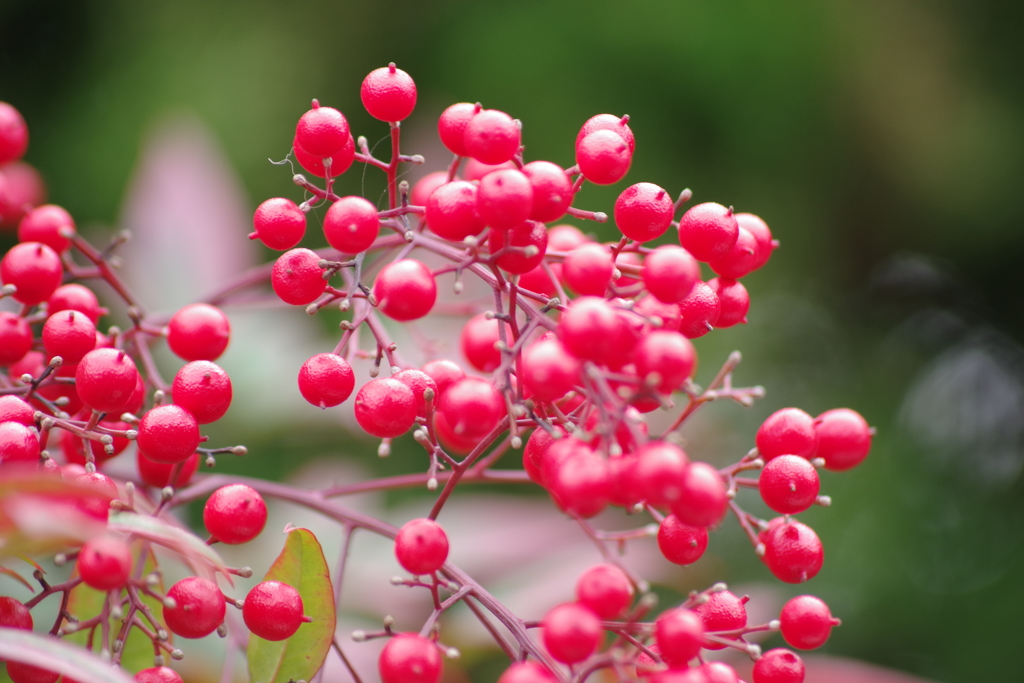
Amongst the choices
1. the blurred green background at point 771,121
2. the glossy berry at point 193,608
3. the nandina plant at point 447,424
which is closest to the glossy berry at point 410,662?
the nandina plant at point 447,424

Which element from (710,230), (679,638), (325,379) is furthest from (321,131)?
(679,638)

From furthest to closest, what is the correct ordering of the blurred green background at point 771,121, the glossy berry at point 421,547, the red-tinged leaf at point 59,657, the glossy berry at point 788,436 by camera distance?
the blurred green background at point 771,121
the glossy berry at point 788,436
the glossy berry at point 421,547
the red-tinged leaf at point 59,657

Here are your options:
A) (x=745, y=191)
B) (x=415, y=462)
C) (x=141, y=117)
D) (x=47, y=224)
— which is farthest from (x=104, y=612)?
(x=745, y=191)

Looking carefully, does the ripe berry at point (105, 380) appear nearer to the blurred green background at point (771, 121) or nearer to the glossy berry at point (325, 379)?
the glossy berry at point (325, 379)

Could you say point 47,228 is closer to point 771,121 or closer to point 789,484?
point 789,484

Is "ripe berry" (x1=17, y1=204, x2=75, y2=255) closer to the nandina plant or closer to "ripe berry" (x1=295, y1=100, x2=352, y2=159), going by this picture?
the nandina plant
